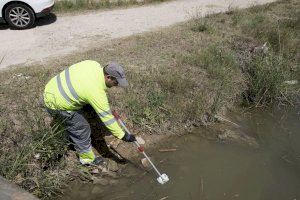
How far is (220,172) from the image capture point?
6.70m

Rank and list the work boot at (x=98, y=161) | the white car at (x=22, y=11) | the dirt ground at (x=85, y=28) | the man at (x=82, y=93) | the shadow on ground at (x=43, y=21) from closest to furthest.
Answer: the man at (x=82, y=93) < the work boot at (x=98, y=161) < the dirt ground at (x=85, y=28) < the white car at (x=22, y=11) < the shadow on ground at (x=43, y=21)

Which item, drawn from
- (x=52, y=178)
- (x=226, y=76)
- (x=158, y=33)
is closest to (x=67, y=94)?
(x=52, y=178)

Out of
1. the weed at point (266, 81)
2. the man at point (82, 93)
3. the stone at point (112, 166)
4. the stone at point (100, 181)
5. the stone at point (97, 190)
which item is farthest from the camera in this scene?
the weed at point (266, 81)

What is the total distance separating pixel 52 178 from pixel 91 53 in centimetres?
378

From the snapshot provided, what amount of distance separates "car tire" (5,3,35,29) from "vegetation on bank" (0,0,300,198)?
2.38 metres

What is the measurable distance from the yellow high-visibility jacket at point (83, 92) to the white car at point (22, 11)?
5.50 m

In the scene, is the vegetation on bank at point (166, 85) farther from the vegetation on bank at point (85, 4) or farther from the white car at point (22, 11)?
the vegetation on bank at point (85, 4)

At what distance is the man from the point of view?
5.36m

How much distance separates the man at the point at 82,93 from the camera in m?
5.36

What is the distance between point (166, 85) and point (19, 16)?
185 inches

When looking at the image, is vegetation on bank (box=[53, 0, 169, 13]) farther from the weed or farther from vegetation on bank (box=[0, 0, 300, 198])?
the weed

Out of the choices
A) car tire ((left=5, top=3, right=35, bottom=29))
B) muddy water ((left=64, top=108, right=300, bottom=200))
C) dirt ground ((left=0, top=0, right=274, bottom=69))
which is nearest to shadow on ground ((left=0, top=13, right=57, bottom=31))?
dirt ground ((left=0, top=0, right=274, bottom=69))

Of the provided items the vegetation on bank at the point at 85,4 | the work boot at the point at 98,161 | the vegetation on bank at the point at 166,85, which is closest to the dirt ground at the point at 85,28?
the vegetation on bank at the point at 85,4

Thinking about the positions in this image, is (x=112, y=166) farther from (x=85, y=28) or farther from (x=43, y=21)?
(x=43, y=21)
